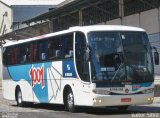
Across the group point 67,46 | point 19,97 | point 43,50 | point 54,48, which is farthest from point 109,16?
point 67,46

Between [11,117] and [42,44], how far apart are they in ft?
16.8

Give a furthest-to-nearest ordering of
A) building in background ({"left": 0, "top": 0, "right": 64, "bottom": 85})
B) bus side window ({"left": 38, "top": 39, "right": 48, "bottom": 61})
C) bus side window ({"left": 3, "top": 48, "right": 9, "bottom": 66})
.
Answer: building in background ({"left": 0, "top": 0, "right": 64, "bottom": 85}), bus side window ({"left": 3, "top": 48, "right": 9, "bottom": 66}), bus side window ({"left": 38, "top": 39, "right": 48, "bottom": 61})

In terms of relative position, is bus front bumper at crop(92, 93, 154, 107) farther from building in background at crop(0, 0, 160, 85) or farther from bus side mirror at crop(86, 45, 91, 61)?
building in background at crop(0, 0, 160, 85)

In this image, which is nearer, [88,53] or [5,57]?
[88,53]

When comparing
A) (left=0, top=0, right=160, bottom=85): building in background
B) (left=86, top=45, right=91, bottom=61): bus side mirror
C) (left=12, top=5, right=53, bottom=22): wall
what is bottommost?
(left=86, top=45, right=91, bottom=61): bus side mirror

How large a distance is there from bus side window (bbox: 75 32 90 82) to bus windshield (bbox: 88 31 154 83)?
398 millimetres

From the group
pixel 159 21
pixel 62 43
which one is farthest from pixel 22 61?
pixel 159 21

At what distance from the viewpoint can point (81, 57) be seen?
63.2 feet

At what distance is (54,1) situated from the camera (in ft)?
262

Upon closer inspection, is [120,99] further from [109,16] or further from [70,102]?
[109,16]

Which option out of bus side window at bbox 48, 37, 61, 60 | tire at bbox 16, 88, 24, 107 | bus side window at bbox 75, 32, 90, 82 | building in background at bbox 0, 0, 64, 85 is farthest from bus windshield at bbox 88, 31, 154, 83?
building in background at bbox 0, 0, 64, 85

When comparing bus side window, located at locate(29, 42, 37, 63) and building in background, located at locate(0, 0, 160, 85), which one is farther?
building in background, located at locate(0, 0, 160, 85)

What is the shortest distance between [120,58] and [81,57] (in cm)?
146

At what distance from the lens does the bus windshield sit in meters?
18.4
